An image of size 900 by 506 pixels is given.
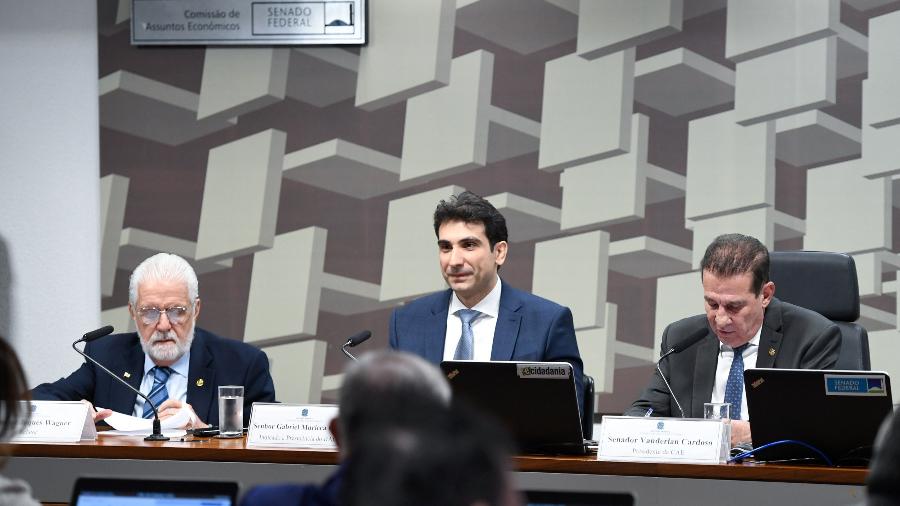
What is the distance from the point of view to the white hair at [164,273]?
3.80 m

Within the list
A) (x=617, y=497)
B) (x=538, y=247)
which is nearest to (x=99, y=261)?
(x=538, y=247)

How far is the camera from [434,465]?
1.00 m

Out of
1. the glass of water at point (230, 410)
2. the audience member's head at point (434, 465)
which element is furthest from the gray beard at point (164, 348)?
the audience member's head at point (434, 465)

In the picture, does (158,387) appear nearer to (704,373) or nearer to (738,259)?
(704,373)

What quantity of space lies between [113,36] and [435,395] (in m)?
4.50

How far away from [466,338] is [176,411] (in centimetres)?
98

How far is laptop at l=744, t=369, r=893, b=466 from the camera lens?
257 centimetres

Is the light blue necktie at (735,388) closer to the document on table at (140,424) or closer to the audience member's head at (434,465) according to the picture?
the document on table at (140,424)

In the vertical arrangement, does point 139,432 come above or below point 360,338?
below

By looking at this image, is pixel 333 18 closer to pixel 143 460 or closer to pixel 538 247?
pixel 538 247

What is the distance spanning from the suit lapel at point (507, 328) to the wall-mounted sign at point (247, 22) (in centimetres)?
172

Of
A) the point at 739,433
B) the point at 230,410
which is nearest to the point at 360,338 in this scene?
the point at 230,410

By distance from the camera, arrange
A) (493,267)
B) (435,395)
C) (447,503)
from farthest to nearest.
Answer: (493,267) → (435,395) → (447,503)

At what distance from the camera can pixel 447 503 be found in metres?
0.99
